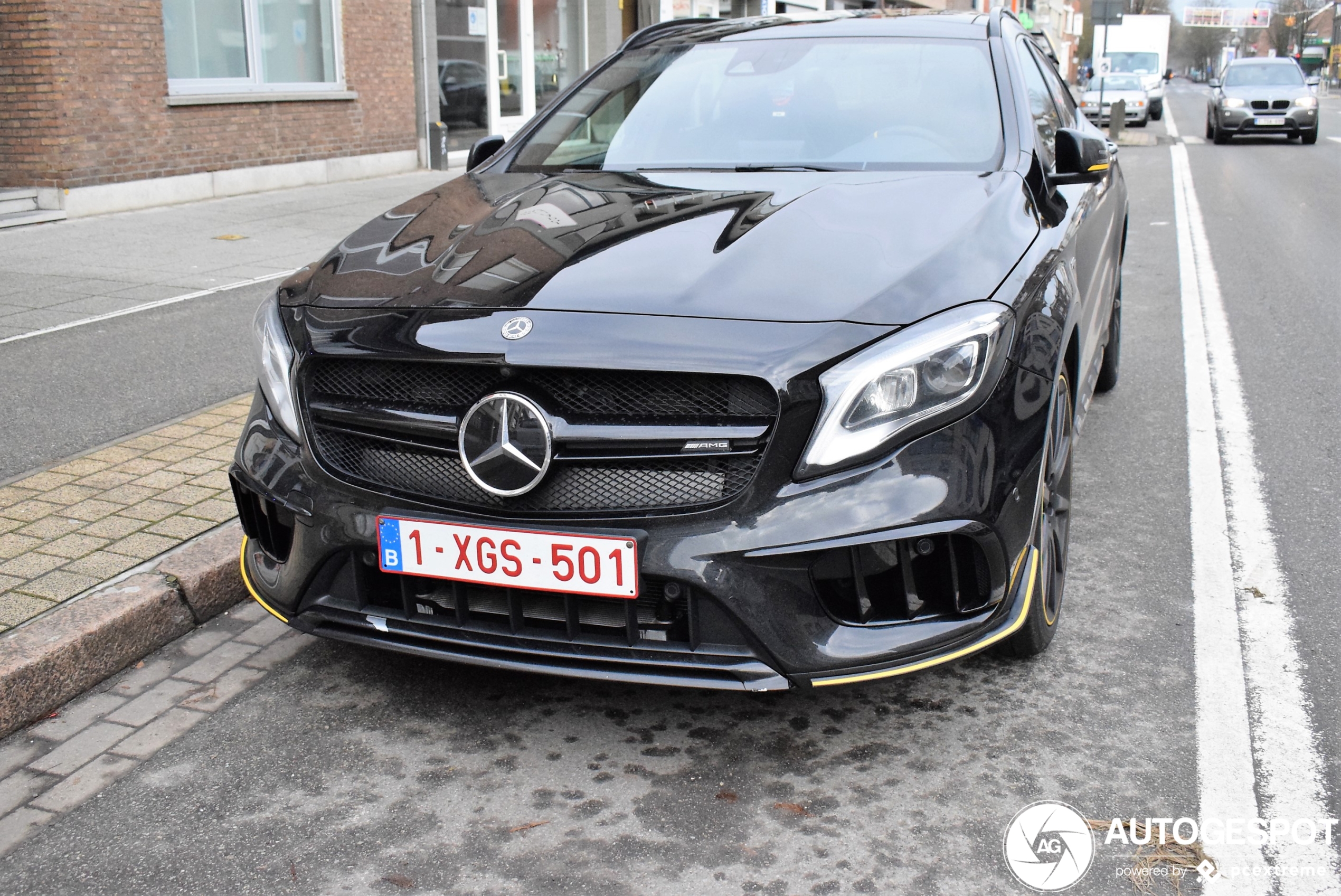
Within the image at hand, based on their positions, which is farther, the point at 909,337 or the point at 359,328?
the point at 359,328

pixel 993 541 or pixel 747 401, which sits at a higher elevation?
pixel 747 401

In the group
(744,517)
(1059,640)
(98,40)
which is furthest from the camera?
(98,40)

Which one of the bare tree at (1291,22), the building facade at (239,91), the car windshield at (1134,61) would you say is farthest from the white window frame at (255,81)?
the bare tree at (1291,22)

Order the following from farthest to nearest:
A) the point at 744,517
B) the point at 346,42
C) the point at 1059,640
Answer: the point at 346,42 → the point at 1059,640 → the point at 744,517

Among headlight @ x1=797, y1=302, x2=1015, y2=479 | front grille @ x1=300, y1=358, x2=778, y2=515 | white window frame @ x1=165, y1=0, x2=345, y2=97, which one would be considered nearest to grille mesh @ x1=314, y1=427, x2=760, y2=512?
front grille @ x1=300, y1=358, x2=778, y2=515

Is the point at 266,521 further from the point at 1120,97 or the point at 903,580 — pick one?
the point at 1120,97

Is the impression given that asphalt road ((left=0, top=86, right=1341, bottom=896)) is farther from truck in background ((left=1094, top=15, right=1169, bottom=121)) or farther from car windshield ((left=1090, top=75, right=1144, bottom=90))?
truck in background ((left=1094, top=15, right=1169, bottom=121))

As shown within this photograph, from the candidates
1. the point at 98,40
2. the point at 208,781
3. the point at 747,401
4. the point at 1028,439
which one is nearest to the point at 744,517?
the point at 747,401

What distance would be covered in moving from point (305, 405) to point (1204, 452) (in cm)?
371

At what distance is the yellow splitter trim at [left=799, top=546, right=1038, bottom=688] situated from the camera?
8.32 feet

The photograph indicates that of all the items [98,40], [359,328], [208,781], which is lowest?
[208,781]

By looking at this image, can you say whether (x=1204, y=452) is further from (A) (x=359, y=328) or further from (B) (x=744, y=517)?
(A) (x=359, y=328)

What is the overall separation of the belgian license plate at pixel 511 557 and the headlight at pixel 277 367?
1.30ft

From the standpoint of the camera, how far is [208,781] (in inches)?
108
